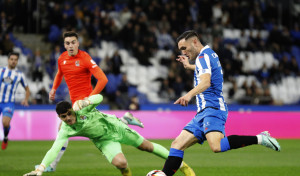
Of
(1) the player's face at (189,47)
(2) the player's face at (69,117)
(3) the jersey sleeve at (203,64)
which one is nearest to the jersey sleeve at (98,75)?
(2) the player's face at (69,117)

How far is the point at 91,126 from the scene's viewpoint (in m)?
6.91

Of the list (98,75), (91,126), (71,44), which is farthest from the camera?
(71,44)

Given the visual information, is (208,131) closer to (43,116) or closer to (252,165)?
(252,165)

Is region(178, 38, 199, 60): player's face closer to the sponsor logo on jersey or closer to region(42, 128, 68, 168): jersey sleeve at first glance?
region(42, 128, 68, 168): jersey sleeve

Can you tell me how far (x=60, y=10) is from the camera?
1934cm

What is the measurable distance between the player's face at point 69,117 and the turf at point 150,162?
2119mm

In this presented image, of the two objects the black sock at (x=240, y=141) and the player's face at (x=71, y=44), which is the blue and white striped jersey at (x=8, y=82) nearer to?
the player's face at (x=71, y=44)

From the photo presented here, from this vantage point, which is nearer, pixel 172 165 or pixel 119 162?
pixel 172 165

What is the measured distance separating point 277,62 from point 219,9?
11.4 ft

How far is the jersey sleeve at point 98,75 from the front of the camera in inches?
314

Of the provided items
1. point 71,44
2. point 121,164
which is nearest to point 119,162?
point 121,164

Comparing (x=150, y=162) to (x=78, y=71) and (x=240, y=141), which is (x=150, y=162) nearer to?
(x=78, y=71)

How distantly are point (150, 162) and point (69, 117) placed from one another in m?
4.15

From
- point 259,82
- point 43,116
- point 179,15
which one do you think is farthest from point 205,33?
point 43,116
